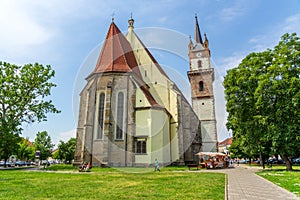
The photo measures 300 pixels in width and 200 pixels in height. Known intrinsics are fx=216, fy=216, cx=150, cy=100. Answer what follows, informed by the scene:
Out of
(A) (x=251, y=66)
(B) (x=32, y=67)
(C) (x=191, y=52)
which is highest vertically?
(C) (x=191, y=52)

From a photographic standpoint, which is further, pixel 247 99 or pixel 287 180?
pixel 247 99

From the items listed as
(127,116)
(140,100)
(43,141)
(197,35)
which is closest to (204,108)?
(197,35)

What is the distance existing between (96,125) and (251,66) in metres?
17.8

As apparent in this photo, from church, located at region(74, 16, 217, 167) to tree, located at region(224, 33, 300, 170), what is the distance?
9.04 metres

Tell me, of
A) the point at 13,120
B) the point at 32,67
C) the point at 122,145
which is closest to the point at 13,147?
the point at 13,120

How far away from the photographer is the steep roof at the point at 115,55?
27.4 meters

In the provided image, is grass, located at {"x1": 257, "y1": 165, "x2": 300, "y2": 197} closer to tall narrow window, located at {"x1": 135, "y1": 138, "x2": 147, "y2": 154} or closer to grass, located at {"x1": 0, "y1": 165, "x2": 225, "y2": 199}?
grass, located at {"x1": 0, "y1": 165, "x2": 225, "y2": 199}

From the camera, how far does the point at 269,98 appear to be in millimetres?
18906

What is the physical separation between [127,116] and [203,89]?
19.6 meters

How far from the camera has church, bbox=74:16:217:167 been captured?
80.0 ft

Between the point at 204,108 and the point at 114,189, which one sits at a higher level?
the point at 204,108

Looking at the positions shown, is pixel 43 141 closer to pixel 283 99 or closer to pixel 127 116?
pixel 127 116

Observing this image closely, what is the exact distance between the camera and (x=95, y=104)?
26.2 m

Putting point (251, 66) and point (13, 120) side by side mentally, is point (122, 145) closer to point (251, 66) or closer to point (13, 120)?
point (13, 120)
